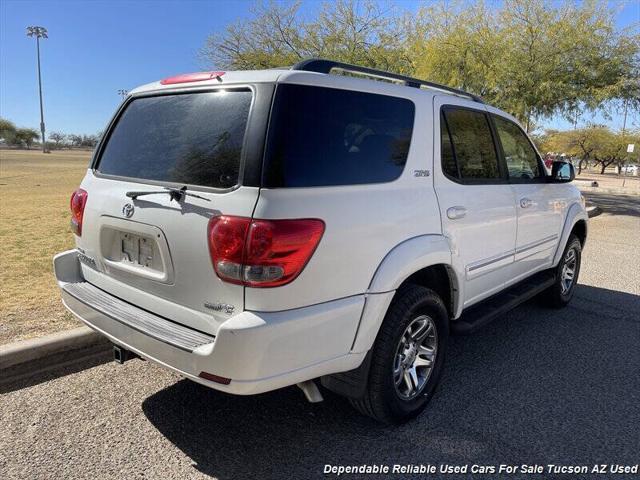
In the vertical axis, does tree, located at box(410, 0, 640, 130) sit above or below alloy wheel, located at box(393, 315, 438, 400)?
above

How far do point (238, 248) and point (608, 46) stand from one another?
49.5ft

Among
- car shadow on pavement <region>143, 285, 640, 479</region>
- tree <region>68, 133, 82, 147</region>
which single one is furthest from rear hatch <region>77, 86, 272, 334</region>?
tree <region>68, 133, 82, 147</region>

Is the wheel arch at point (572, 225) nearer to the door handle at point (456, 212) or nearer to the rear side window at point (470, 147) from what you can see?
the rear side window at point (470, 147)

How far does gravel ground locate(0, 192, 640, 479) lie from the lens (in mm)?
2592

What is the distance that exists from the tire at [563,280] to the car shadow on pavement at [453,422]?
115 cm

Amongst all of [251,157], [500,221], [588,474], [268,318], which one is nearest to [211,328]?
[268,318]

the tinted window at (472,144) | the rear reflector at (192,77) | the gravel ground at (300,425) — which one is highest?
the rear reflector at (192,77)

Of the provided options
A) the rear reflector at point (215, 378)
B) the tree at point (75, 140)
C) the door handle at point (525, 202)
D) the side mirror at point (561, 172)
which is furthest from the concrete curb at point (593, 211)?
the tree at point (75, 140)

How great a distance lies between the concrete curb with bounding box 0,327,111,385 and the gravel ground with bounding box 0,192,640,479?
0.78 feet

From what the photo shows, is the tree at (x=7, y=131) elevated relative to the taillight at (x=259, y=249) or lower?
elevated

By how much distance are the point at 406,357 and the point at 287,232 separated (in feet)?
4.15

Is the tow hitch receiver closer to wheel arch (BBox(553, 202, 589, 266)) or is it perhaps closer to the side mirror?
the side mirror

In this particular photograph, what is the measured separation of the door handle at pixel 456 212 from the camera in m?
3.07

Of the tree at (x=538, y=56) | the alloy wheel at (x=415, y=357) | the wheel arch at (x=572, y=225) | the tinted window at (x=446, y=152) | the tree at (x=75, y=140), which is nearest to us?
the alloy wheel at (x=415, y=357)
